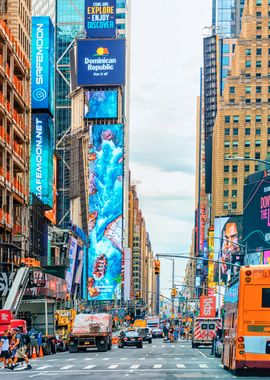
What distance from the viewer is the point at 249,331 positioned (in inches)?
1125

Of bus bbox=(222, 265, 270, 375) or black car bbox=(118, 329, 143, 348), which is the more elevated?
bus bbox=(222, 265, 270, 375)

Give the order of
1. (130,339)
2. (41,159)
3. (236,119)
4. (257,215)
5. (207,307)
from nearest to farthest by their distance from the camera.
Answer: (130,339) < (207,307) < (257,215) < (41,159) < (236,119)

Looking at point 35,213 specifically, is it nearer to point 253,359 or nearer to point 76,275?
point 76,275

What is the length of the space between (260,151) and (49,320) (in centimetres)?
11860

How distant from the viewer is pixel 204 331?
80.8 meters

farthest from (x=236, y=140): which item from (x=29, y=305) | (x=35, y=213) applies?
(x=29, y=305)

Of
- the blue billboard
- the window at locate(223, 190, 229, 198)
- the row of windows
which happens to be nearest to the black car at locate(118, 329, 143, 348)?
the blue billboard

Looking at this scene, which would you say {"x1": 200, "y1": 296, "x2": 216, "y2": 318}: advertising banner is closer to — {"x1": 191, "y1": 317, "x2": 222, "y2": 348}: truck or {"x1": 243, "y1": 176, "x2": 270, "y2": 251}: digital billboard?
{"x1": 191, "y1": 317, "x2": 222, "y2": 348}: truck

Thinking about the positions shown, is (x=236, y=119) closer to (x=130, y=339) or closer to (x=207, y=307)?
(x=207, y=307)

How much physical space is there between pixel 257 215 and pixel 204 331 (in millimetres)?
61956

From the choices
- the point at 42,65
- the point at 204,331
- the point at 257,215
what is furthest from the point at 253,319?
the point at 42,65

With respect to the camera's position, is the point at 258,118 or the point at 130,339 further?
the point at 258,118

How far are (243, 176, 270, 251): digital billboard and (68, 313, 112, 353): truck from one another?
2831 inches

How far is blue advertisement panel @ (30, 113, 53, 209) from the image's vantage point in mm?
152625
